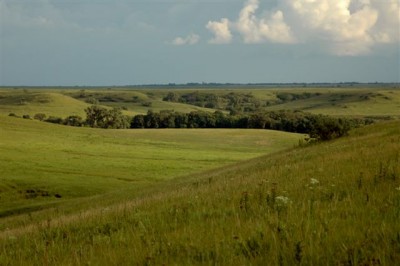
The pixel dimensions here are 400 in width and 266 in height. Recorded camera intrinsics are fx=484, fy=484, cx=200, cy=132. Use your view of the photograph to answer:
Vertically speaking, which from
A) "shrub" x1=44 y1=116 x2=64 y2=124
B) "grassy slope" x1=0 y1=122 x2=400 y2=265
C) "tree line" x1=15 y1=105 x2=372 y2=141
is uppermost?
"grassy slope" x1=0 y1=122 x2=400 y2=265

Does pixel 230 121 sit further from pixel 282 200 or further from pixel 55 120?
pixel 282 200

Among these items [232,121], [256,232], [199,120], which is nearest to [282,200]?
[256,232]

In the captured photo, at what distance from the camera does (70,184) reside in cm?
5403

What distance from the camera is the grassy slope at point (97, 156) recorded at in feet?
172

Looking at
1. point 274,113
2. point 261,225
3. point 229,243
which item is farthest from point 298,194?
point 274,113

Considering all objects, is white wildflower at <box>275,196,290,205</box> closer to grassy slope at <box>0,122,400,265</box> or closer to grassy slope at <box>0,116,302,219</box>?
grassy slope at <box>0,122,400,265</box>

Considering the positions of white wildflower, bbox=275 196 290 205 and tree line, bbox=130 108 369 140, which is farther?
tree line, bbox=130 108 369 140

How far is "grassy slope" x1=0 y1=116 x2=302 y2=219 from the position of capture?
52344mm

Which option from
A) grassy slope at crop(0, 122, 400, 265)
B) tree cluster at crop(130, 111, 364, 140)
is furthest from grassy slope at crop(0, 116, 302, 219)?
grassy slope at crop(0, 122, 400, 265)

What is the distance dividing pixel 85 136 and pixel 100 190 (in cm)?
6004

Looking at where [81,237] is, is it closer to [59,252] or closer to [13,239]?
[59,252]

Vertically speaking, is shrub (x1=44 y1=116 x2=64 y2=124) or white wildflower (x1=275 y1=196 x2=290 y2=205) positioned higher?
white wildflower (x1=275 y1=196 x2=290 y2=205)

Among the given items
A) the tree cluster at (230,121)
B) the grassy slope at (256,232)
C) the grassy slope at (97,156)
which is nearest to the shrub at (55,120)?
the tree cluster at (230,121)

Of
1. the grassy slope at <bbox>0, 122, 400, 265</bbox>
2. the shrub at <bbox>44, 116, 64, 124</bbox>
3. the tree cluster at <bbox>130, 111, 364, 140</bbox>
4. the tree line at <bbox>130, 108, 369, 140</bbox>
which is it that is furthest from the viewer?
the shrub at <bbox>44, 116, 64, 124</bbox>
